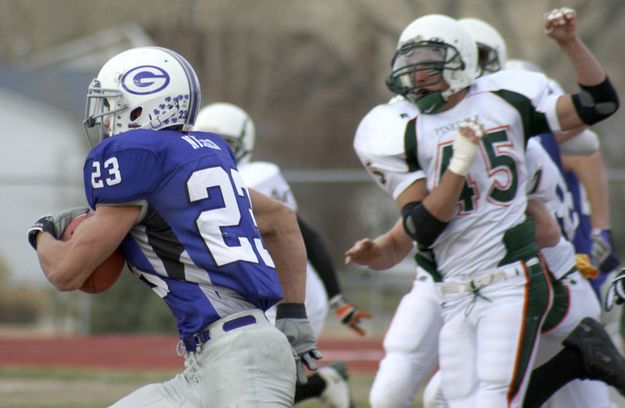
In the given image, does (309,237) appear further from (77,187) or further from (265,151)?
(265,151)

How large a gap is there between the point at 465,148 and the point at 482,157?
0.23 meters

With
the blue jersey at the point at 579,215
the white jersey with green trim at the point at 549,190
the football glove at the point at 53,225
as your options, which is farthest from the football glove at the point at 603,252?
the football glove at the point at 53,225

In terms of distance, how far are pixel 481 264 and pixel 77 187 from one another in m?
8.75

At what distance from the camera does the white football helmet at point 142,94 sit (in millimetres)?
3859

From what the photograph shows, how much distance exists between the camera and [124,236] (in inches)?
145

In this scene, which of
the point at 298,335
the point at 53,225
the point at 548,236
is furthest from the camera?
the point at 548,236

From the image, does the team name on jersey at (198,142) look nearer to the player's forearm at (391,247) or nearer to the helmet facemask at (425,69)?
→ the helmet facemask at (425,69)

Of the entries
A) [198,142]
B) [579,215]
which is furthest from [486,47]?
[198,142]

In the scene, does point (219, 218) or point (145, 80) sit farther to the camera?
point (145, 80)

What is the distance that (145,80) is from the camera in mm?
3863

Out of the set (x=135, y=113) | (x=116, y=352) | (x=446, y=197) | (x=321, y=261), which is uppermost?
(x=135, y=113)

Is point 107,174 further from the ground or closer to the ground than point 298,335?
further from the ground

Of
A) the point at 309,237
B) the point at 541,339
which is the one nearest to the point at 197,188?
the point at 541,339

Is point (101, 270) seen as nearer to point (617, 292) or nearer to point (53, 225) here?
point (53, 225)
